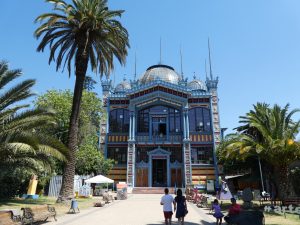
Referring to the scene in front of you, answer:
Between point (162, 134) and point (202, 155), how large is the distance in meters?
6.29

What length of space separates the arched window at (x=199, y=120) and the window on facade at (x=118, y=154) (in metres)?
10.2

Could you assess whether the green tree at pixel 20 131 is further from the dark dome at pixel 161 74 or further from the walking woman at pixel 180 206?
the dark dome at pixel 161 74

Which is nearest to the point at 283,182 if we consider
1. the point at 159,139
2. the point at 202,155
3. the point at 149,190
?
the point at 149,190

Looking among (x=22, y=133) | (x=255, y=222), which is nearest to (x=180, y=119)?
(x=22, y=133)

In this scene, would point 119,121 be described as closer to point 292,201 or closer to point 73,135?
point 73,135

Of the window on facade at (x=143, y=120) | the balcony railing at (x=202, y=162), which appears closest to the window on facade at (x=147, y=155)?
the balcony railing at (x=202, y=162)

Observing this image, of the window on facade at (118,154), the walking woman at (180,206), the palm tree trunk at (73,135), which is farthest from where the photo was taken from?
the window on facade at (118,154)

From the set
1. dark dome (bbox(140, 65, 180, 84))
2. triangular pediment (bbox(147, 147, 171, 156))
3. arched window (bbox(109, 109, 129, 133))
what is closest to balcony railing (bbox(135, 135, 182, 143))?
triangular pediment (bbox(147, 147, 171, 156))

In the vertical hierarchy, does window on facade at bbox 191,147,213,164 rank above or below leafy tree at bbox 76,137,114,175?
above

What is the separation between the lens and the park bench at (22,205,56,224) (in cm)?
1115

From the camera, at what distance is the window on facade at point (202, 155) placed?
41031 millimetres

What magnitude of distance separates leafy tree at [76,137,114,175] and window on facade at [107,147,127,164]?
5.80 meters

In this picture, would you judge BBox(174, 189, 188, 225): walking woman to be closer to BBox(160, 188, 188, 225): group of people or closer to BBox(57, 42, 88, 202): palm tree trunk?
BBox(160, 188, 188, 225): group of people

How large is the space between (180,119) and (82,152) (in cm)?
1670
